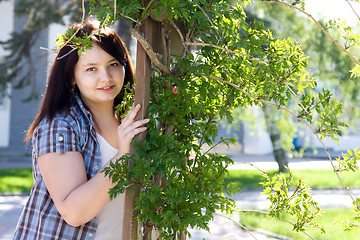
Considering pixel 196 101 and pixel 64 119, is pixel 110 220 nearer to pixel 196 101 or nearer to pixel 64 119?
pixel 64 119

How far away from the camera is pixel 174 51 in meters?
1.62

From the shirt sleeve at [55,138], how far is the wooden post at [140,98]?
288mm

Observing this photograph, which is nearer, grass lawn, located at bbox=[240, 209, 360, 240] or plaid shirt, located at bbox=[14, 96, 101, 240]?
plaid shirt, located at bbox=[14, 96, 101, 240]

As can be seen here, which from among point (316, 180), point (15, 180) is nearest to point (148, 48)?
point (15, 180)

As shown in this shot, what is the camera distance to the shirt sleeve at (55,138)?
158cm

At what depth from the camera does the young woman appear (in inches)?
59.4

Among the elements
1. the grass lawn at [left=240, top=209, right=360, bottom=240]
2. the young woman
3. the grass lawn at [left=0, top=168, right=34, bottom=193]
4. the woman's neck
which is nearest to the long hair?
the young woman

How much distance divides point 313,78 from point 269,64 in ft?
0.54

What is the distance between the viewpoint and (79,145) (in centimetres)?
166

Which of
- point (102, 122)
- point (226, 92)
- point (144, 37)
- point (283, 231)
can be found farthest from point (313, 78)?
point (283, 231)

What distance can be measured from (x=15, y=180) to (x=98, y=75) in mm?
8717

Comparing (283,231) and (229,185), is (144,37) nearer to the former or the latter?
(229,185)

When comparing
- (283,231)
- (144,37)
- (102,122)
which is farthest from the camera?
(283,231)

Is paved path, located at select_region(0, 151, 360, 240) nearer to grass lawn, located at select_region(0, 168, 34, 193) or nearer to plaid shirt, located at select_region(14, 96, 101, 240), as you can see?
grass lawn, located at select_region(0, 168, 34, 193)
